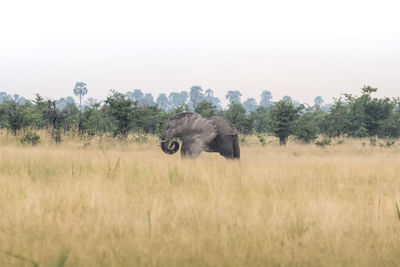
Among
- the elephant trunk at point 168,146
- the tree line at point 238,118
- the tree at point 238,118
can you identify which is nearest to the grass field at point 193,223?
the elephant trunk at point 168,146

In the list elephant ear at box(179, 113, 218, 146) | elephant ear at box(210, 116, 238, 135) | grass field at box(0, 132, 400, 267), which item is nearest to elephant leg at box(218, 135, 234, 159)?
elephant ear at box(210, 116, 238, 135)

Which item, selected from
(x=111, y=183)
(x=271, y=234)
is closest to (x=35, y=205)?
(x=111, y=183)

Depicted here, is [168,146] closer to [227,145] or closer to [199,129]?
[199,129]

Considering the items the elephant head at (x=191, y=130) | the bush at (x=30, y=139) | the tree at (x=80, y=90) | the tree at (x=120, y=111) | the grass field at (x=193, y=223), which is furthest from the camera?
the tree at (x=80, y=90)

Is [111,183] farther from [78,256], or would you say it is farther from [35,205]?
[78,256]

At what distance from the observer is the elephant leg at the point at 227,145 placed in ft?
30.0

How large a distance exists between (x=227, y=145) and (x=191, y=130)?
3.31 ft

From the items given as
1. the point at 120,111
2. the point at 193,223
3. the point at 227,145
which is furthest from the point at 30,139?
the point at 193,223

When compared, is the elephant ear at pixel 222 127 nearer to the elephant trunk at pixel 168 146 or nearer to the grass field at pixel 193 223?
the elephant trunk at pixel 168 146

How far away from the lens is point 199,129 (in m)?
8.96

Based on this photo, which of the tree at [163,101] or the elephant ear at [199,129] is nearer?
the elephant ear at [199,129]

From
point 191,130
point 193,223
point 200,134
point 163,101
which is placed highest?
point 163,101

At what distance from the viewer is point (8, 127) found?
16.6m

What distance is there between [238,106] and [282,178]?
60.5ft
